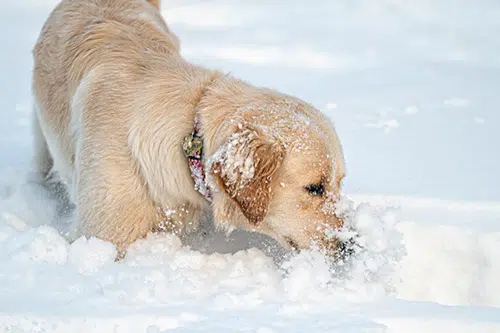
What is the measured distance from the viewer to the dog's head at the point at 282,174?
3594mm

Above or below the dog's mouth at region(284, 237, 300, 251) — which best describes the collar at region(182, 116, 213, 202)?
above

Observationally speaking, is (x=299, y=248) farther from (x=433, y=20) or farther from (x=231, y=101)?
(x=433, y=20)

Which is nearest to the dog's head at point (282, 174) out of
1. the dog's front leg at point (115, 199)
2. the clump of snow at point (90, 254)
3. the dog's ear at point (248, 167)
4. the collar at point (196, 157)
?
the dog's ear at point (248, 167)

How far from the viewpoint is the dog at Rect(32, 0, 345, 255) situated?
12.1ft

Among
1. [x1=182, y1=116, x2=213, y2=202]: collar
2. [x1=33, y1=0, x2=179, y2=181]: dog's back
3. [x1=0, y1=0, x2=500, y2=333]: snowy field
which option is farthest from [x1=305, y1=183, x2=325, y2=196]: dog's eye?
[x1=33, y1=0, x2=179, y2=181]: dog's back

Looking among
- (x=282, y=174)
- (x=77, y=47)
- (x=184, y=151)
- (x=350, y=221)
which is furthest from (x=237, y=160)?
(x=77, y=47)

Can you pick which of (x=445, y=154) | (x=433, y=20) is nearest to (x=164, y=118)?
(x=445, y=154)

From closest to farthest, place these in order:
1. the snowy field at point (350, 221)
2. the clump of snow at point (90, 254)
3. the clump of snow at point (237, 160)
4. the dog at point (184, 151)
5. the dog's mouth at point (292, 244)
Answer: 1. the snowy field at point (350, 221)
2. the clump of snow at point (237, 160)
3. the dog at point (184, 151)
4. the clump of snow at point (90, 254)
5. the dog's mouth at point (292, 244)

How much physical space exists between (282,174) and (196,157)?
477 millimetres

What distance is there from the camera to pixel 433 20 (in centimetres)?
1111

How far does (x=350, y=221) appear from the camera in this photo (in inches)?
153

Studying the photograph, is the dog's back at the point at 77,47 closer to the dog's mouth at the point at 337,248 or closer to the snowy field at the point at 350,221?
the snowy field at the point at 350,221

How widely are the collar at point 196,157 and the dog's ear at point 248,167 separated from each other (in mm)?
184

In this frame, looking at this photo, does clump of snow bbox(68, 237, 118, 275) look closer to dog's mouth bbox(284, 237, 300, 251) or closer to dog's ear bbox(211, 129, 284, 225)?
dog's ear bbox(211, 129, 284, 225)
